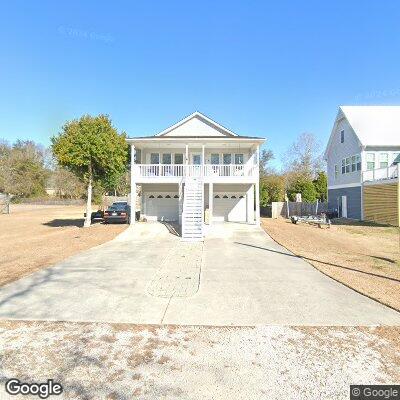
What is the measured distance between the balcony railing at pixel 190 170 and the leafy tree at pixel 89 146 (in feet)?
5.99

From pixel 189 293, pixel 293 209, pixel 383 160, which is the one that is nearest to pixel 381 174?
pixel 383 160

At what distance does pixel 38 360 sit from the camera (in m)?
3.97

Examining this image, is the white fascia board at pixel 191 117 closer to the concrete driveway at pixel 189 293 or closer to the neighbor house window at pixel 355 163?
the neighbor house window at pixel 355 163

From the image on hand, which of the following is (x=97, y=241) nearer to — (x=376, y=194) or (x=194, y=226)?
(x=194, y=226)

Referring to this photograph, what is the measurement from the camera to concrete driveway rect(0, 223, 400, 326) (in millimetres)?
5469

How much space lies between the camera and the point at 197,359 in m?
4.05

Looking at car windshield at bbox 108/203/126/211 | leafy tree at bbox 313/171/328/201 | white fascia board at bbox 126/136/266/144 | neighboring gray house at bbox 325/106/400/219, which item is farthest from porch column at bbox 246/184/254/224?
leafy tree at bbox 313/171/328/201

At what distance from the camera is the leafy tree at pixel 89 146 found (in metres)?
19.2

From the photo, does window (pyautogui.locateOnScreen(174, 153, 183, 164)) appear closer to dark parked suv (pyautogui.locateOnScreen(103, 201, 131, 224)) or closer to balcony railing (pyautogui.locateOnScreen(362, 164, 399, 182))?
dark parked suv (pyautogui.locateOnScreen(103, 201, 131, 224))

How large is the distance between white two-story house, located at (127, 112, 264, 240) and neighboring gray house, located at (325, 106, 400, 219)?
33.6 feet

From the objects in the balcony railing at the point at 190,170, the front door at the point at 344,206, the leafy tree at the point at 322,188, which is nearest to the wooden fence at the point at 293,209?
the front door at the point at 344,206

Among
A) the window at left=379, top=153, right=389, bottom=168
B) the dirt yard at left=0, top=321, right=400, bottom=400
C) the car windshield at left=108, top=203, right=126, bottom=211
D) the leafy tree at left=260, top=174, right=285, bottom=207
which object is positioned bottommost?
the dirt yard at left=0, top=321, right=400, bottom=400

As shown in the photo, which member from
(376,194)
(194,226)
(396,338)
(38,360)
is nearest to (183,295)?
(38,360)

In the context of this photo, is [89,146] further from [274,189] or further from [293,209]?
[274,189]
